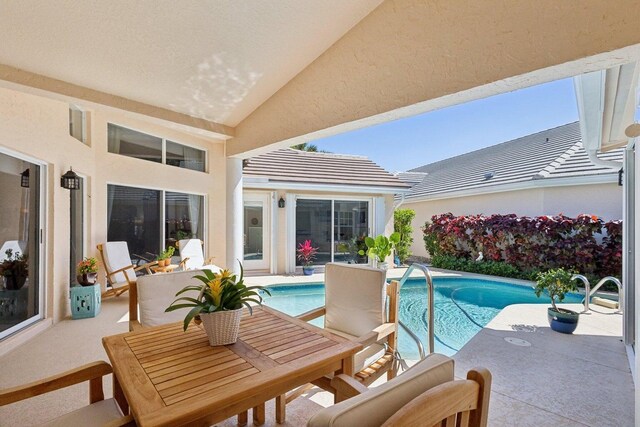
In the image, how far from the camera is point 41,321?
4656 millimetres

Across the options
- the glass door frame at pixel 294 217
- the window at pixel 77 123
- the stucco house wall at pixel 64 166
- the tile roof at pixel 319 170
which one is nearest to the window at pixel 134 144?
the stucco house wall at pixel 64 166

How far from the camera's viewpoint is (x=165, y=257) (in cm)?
695

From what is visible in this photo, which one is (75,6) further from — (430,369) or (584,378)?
(584,378)

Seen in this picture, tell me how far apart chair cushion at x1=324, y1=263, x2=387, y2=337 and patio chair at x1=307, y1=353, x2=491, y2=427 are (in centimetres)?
173

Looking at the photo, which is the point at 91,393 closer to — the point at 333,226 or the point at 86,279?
the point at 86,279

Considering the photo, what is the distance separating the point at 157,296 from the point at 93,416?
1220 mm

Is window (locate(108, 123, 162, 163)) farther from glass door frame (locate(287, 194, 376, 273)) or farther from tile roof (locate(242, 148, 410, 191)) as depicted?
glass door frame (locate(287, 194, 376, 273))

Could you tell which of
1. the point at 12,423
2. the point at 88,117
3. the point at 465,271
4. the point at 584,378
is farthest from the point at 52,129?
the point at 465,271

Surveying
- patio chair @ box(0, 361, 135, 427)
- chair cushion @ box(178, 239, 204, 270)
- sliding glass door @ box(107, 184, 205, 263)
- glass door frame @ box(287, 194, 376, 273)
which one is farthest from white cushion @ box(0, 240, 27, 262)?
glass door frame @ box(287, 194, 376, 273)

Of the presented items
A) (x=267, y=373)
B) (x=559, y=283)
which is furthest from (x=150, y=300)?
(x=559, y=283)

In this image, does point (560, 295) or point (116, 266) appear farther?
point (116, 266)

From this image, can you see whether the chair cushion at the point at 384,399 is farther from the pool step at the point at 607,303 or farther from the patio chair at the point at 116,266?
the pool step at the point at 607,303

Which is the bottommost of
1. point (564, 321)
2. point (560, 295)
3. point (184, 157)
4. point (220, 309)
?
point (564, 321)

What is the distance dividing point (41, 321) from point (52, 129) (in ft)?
9.59
